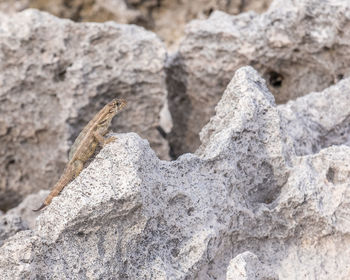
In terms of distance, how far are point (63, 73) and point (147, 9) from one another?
521cm

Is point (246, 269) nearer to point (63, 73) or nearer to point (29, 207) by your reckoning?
point (29, 207)

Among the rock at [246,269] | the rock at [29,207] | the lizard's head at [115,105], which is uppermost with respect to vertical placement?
the rock at [246,269]

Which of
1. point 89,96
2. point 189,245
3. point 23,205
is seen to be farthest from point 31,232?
point 89,96

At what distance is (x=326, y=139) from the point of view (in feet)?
15.2

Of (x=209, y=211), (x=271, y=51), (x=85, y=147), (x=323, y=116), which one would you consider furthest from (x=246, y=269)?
(x=271, y=51)

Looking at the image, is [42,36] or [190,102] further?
[190,102]

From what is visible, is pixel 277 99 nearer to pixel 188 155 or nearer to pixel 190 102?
pixel 190 102

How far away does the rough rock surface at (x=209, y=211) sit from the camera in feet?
10.3

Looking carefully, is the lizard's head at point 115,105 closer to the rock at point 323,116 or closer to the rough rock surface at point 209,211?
the rough rock surface at point 209,211

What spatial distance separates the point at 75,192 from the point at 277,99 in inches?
131

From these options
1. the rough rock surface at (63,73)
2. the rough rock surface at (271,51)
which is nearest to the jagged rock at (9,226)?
the rough rock surface at (63,73)

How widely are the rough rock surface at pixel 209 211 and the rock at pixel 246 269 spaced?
0.06 ft

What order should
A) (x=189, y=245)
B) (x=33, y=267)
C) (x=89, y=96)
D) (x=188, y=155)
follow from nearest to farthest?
(x=33, y=267)
(x=189, y=245)
(x=188, y=155)
(x=89, y=96)

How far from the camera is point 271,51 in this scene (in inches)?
227
